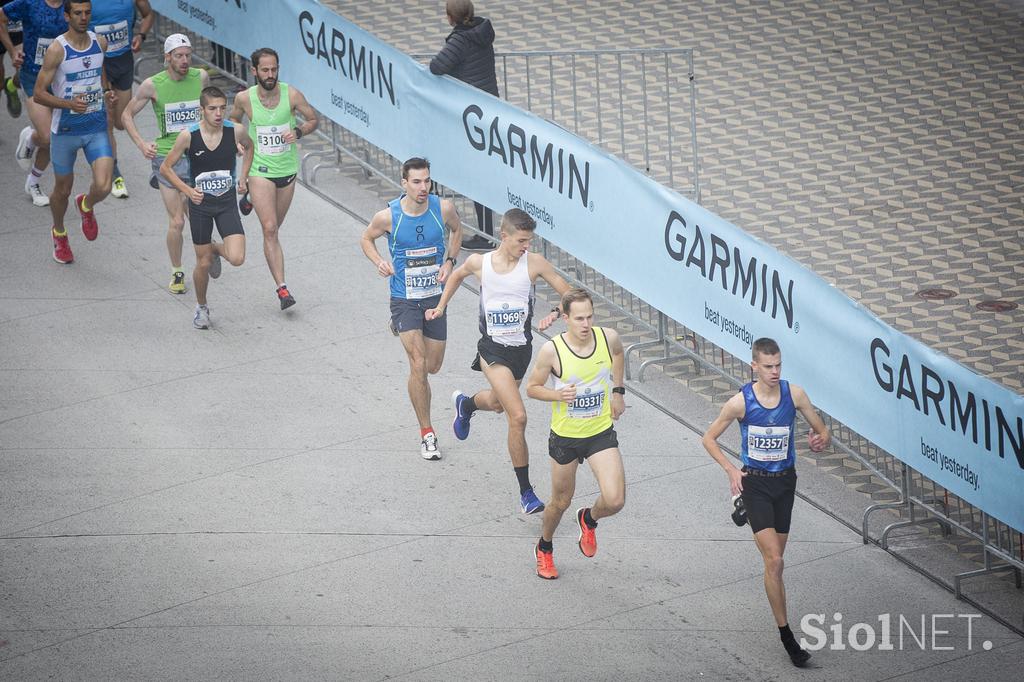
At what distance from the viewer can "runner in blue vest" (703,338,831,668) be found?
8.23 metres

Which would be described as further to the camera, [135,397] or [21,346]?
[21,346]

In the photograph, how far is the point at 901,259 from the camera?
43.4ft

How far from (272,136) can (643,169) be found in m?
4.17

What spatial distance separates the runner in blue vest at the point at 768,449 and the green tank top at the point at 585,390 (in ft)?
2.37

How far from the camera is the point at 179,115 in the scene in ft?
40.1

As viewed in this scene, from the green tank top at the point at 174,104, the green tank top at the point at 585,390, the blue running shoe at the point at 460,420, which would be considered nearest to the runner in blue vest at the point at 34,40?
the green tank top at the point at 174,104

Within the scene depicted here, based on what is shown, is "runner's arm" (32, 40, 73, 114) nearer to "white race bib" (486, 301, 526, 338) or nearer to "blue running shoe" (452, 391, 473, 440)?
"blue running shoe" (452, 391, 473, 440)

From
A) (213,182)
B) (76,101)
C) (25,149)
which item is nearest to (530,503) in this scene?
(213,182)

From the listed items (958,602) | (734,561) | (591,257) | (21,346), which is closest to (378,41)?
(591,257)

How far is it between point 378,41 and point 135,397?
4.37 metres

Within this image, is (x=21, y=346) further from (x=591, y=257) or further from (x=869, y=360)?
(x=869, y=360)

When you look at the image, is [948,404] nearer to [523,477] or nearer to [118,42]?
[523,477]

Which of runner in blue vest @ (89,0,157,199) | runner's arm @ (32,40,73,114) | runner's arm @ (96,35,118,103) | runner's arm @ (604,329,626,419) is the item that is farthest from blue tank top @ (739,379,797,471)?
runner in blue vest @ (89,0,157,199)

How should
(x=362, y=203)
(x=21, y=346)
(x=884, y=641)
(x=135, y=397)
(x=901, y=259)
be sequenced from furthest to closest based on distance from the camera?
(x=362, y=203) → (x=901, y=259) → (x=21, y=346) → (x=135, y=397) → (x=884, y=641)
